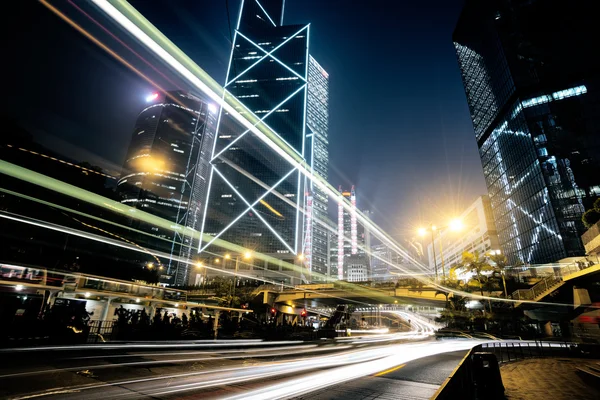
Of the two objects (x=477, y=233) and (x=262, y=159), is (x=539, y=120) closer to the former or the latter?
(x=477, y=233)

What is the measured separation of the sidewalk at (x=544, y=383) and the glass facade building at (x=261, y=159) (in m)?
102

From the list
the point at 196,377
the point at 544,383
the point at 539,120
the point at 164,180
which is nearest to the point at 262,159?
the point at 164,180

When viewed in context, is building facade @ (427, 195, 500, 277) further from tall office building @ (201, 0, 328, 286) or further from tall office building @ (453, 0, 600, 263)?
tall office building @ (201, 0, 328, 286)

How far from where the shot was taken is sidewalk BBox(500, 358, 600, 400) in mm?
7750

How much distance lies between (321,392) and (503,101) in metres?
101

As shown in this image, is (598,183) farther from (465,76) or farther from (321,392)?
(321,392)

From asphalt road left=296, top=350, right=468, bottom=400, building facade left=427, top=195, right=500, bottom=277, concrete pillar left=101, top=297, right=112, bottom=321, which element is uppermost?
building facade left=427, top=195, right=500, bottom=277

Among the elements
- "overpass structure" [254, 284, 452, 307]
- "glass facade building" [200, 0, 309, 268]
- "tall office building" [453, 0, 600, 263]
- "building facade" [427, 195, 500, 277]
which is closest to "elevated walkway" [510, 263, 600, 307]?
"overpass structure" [254, 284, 452, 307]

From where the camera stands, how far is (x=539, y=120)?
2817 inches

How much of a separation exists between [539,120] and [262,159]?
94605 millimetres

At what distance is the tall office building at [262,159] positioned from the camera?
4624 inches

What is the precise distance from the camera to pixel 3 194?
29094mm

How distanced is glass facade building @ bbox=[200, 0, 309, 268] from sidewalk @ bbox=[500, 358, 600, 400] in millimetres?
102486

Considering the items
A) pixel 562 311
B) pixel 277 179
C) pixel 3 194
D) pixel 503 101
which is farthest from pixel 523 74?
pixel 3 194
